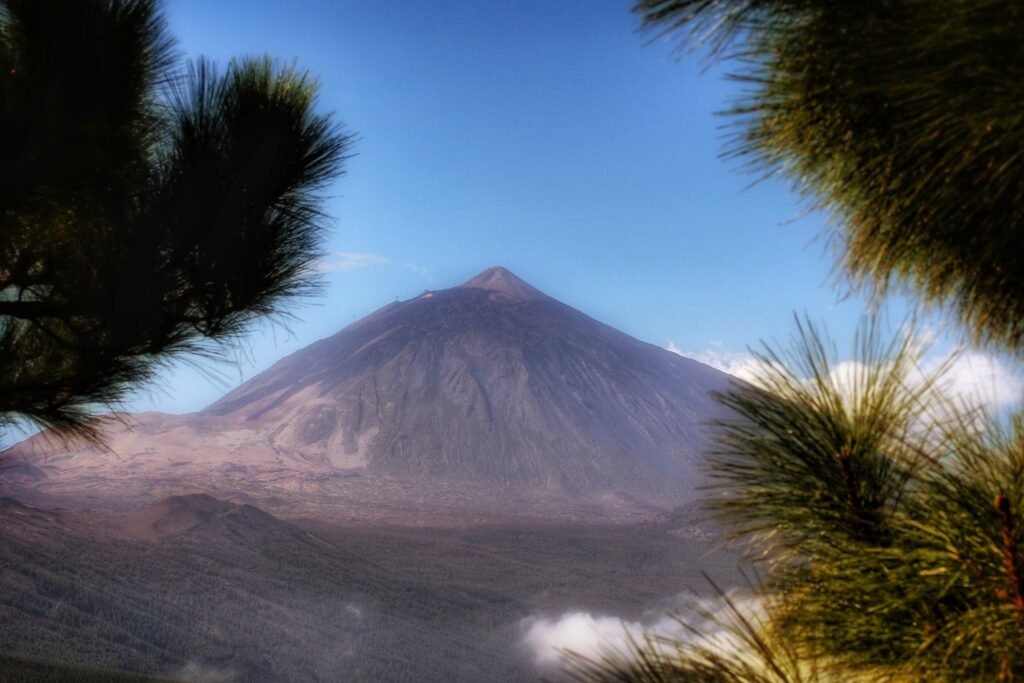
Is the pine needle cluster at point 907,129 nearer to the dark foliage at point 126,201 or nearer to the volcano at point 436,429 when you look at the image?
the dark foliage at point 126,201

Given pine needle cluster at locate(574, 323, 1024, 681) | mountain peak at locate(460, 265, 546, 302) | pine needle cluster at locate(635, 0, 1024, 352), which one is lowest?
pine needle cluster at locate(574, 323, 1024, 681)

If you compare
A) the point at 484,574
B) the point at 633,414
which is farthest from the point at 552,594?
the point at 633,414

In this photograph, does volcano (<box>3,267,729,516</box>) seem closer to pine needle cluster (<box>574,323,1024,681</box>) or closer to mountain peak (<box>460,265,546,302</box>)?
mountain peak (<box>460,265,546,302</box>)

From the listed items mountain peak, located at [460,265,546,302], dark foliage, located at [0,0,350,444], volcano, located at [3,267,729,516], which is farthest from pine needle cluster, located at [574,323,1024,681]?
mountain peak, located at [460,265,546,302]

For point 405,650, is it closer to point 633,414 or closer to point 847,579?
point 633,414

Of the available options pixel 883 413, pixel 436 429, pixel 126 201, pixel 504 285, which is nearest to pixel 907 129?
pixel 883 413
